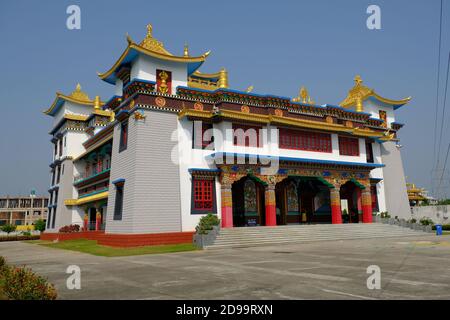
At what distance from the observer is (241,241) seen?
2130 cm

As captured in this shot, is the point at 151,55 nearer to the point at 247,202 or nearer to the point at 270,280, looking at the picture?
the point at 247,202

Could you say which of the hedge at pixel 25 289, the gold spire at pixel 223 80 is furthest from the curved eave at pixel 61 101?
the hedge at pixel 25 289

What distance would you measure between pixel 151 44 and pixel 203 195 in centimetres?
1144

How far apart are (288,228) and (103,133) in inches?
714

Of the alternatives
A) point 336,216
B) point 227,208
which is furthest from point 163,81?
point 336,216

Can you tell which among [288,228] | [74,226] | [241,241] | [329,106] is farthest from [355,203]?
[74,226]

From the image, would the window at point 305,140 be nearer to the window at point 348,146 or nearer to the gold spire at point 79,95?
the window at point 348,146

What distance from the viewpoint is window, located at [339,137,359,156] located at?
31109mm

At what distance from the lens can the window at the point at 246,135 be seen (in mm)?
25547

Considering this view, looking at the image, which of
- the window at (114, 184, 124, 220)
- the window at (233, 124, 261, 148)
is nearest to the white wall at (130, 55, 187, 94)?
the window at (233, 124, 261, 148)

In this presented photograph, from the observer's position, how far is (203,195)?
79.3 ft

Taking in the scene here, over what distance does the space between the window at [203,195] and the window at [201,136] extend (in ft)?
7.83

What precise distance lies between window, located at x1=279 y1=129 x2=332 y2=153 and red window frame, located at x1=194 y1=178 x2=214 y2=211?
678 centimetres
